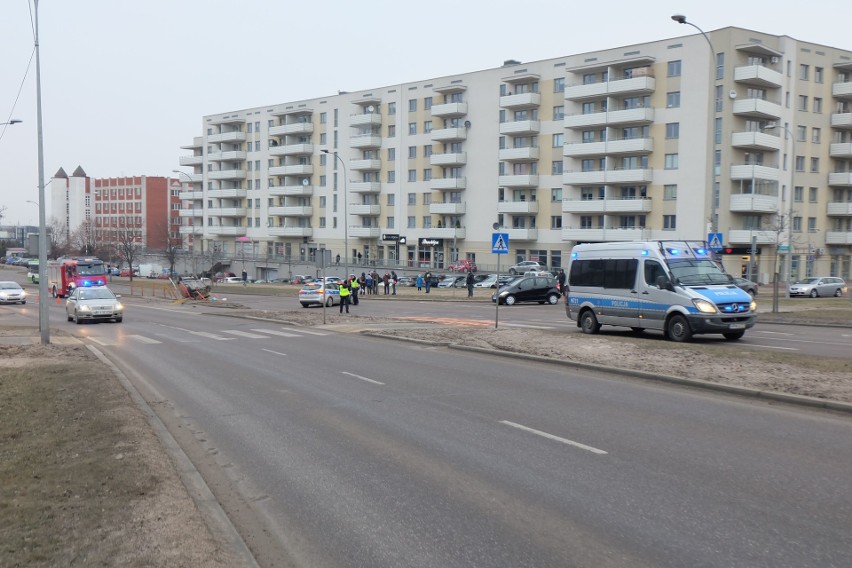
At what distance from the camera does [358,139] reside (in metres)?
85.2

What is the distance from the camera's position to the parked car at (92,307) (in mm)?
30359

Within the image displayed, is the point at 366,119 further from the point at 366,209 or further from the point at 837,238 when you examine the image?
the point at 837,238

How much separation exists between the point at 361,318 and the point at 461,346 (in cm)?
1170

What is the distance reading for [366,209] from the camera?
85.9m

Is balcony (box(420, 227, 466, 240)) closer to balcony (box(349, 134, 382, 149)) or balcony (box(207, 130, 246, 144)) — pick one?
balcony (box(349, 134, 382, 149))

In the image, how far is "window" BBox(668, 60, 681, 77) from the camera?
60.4 metres

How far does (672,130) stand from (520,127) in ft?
48.5

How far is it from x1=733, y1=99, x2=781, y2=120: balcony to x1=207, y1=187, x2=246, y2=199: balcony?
66.1m

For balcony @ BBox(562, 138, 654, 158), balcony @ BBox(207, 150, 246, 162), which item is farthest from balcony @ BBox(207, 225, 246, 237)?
balcony @ BBox(562, 138, 654, 158)

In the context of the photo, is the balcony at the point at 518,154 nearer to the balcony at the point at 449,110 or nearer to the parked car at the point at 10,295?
the balcony at the point at 449,110

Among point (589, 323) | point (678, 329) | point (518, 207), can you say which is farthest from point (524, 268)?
point (678, 329)

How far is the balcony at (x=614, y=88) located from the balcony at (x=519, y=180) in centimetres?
842

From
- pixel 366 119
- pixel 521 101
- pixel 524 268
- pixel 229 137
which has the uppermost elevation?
pixel 229 137

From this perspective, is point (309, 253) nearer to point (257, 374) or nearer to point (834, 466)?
point (257, 374)
